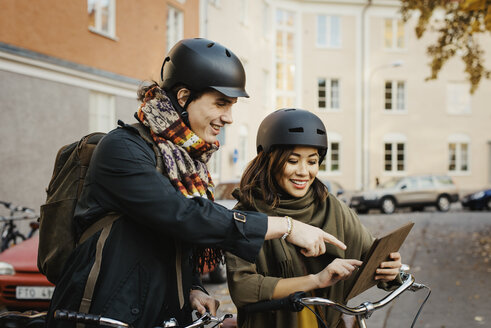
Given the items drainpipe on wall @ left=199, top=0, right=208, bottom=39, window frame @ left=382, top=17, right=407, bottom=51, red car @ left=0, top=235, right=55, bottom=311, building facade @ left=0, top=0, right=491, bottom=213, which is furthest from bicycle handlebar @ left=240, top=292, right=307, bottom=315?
window frame @ left=382, top=17, right=407, bottom=51

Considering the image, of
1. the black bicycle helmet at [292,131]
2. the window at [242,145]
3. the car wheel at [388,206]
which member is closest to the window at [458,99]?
the car wheel at [388,206]

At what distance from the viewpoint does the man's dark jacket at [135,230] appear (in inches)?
66.9

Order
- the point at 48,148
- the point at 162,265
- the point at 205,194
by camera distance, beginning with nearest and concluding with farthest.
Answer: the point at 162,265
the point at 205,194
the point at 48,148

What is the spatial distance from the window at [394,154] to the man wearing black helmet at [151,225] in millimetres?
29713

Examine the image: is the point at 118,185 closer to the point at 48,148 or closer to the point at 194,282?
the point at 194,282

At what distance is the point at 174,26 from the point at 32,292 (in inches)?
513

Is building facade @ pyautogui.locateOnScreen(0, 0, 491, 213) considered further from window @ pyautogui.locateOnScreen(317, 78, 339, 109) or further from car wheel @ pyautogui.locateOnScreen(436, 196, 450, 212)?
car wheel @ pyautogui.locateOnScreen(436, 196, 450, 212)

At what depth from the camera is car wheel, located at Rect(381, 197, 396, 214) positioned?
72.5ft

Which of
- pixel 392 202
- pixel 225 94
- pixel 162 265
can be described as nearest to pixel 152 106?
pixel 225 94

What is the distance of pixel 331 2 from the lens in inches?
1203

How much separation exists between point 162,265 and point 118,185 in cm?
36

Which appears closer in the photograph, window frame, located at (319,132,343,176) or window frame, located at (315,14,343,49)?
window frame, located at (319,132,343,176)

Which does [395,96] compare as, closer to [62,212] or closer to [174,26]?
[174,26]

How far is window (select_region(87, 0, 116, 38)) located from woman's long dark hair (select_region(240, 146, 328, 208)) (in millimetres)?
10651
